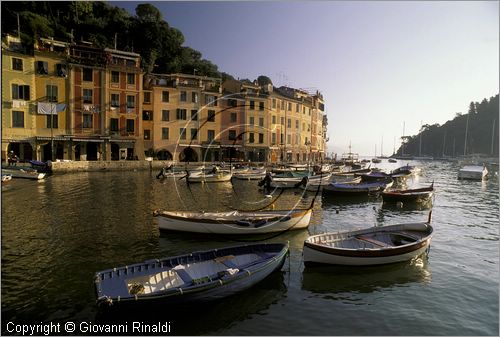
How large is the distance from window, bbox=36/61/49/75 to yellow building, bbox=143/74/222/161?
52.2 ft

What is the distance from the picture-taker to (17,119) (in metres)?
53.1

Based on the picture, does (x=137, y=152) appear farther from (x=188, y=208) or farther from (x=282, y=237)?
(x=282, y=237)

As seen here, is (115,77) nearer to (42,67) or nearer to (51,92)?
(51,92)

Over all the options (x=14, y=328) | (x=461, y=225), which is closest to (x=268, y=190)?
(x=461, y=225)

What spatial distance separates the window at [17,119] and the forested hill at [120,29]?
2069 cm

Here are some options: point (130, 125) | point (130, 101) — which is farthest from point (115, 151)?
point (130, 101)

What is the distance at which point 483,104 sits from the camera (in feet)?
641

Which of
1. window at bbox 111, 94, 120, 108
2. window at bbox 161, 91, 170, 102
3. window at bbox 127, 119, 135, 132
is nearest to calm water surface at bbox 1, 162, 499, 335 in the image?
window at bbox 111, 94, 120, 108

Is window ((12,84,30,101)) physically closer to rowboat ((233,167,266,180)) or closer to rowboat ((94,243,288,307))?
rowboat ((233,167,266,180))

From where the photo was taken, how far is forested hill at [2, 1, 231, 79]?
70.9 metres

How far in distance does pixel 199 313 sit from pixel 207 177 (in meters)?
36.1

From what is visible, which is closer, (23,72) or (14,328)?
(14,328)

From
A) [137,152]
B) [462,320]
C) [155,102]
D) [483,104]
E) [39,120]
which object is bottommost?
[462,320]

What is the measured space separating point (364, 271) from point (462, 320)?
4.33 m
